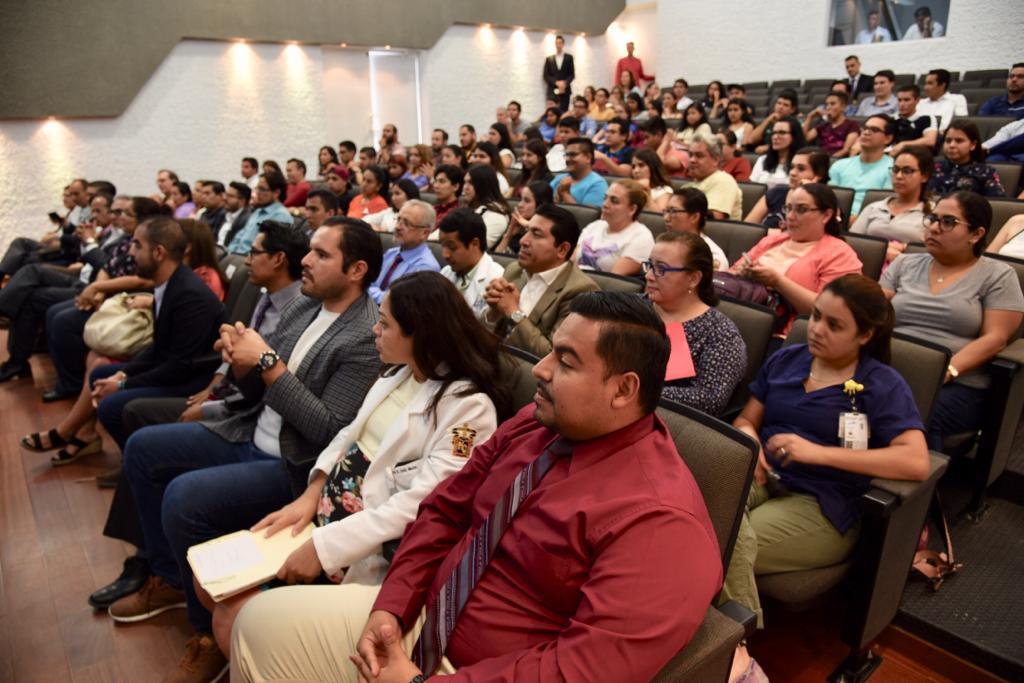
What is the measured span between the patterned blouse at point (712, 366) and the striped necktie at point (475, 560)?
34.7 inches

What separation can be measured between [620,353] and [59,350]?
Answer: 13.1ft

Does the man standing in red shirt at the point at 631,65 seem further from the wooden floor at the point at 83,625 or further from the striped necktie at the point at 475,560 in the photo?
the striped necktie at the point at 475,560

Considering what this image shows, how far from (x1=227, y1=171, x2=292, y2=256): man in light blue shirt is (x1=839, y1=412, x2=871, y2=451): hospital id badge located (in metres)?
4.45

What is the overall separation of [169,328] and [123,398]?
0.33m

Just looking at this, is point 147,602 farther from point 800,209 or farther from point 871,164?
point 871,164

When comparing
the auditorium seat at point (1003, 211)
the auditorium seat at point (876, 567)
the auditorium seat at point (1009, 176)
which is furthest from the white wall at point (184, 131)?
the auditorium seat at point (876, 567)

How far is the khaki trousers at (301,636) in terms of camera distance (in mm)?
1373

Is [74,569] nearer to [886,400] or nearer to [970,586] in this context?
[886,400]

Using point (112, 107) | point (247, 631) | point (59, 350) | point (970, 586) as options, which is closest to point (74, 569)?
point (247, 631)

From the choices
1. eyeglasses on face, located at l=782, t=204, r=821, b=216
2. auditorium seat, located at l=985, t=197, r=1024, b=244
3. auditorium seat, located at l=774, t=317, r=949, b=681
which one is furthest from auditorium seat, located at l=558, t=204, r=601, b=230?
auditorium seat, located at l=774, t=317, r=949, b=681

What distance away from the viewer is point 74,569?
2.52 meters

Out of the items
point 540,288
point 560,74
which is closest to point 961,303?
point 540,288

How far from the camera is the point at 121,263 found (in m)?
3.94

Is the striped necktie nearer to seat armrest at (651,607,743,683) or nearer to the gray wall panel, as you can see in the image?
seat armrest at (651,607,743,683)
